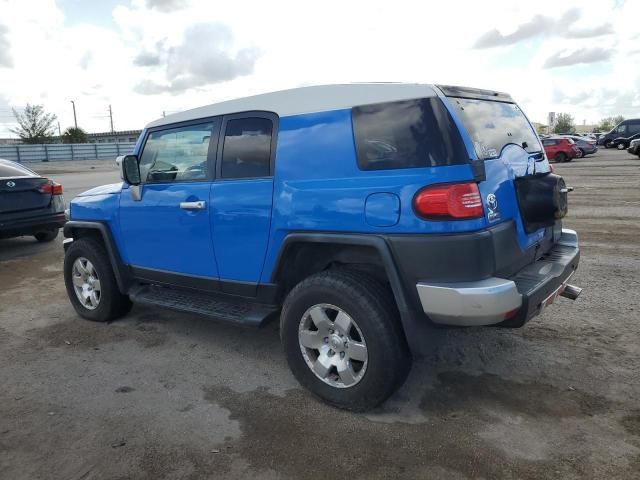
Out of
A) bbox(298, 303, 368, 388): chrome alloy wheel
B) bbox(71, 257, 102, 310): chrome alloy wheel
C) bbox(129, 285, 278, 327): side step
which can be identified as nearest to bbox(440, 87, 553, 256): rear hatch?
bbox(298, 303, 368, 388): chrome alloy wheel

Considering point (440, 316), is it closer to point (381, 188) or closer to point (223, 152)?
point (381, 188)

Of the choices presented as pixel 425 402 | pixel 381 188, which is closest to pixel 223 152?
pixel 381 188

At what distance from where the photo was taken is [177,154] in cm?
417

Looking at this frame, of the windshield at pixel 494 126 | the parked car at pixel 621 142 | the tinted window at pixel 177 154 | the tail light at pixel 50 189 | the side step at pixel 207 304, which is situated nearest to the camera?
the windshield at pixel 494 126

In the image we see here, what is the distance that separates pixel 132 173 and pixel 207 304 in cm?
132

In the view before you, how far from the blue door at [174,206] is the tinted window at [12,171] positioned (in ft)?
15.2

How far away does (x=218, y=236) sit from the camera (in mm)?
3699

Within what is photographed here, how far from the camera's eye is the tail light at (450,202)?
2734 millimetres

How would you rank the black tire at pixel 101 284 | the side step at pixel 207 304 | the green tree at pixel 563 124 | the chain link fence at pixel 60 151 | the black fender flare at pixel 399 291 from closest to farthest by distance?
the black fender flare at pixel 399 291 < the side step at pixel 207 304 < the black tire at pixel 101 284 < the chain link fence at pixel 60 151 < the green tree at pixel 563 124

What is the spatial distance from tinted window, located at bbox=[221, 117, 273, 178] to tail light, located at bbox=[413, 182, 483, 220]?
1166 millimetres

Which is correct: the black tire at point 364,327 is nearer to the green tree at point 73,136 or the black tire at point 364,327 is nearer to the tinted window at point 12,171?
the tinted window at point 12,171

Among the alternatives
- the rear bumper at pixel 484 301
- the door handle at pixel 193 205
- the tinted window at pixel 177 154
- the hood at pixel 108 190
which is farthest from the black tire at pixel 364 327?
the hood at pixel 108 190

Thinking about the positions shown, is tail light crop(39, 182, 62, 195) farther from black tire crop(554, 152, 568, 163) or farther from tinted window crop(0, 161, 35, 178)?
black tire crop(554, 152, 568, 163)

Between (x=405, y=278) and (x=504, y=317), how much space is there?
57cm
